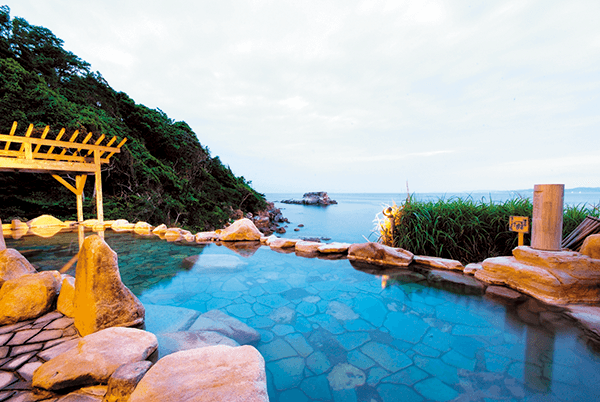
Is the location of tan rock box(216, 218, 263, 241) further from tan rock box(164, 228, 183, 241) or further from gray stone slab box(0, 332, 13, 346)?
gray stone slab box(0, 332, 13, 346)

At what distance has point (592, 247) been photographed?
287cm

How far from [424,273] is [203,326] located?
3.40m

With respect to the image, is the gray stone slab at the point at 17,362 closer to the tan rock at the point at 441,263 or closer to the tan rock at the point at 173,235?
the tan rock at the point at 441,263

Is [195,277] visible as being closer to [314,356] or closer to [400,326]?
[314,356]

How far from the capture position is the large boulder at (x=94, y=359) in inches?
56.3

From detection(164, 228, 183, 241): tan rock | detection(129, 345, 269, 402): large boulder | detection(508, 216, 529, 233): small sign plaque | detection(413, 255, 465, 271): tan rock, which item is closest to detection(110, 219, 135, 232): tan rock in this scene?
detection(164, 228, 183, 241): tan rock

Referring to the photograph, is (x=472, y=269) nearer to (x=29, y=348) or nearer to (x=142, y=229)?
(x=29, y=348)

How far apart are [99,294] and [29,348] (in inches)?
20.5

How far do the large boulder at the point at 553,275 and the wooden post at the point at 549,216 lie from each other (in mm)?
130

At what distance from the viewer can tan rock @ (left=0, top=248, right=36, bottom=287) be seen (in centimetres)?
255

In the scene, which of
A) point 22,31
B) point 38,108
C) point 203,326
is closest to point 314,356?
point 203,326

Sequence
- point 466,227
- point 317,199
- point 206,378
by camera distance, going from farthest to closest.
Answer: point 317,199, point 466,227, point 206,378

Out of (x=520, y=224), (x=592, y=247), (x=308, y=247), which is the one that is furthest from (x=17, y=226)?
(x=592, y=247)

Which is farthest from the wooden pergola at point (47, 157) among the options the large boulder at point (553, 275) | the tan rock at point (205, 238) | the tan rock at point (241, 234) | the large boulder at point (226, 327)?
the large boulder at point (553, 275)
